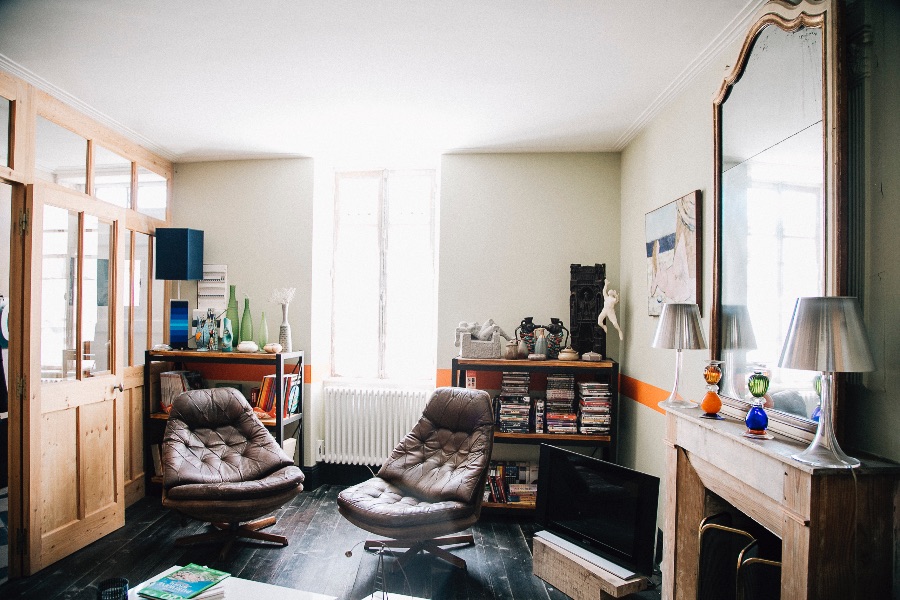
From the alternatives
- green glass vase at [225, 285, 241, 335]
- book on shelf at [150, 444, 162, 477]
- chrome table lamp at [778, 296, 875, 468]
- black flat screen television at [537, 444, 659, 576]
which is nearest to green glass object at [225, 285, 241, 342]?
green glass vase at [225, 285, 241, 335]

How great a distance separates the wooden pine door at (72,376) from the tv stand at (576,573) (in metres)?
2.76

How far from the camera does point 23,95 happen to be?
9.12 feet

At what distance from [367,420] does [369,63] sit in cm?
272

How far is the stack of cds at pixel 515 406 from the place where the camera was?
3.60 m

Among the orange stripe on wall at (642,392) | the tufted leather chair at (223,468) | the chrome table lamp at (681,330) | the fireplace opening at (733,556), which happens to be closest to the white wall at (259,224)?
the tufted leather chair at (223,468)

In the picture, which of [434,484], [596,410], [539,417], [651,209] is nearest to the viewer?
[434,484]

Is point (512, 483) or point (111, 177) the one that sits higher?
point (111, 177)

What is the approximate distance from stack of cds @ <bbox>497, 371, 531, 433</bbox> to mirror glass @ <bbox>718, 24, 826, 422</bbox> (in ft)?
5.32

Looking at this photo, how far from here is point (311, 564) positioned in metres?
2.89

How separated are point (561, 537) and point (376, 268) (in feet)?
8.64

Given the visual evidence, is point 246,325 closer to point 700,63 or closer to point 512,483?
point 512,483

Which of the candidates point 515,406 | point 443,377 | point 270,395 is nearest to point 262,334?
point 270,395

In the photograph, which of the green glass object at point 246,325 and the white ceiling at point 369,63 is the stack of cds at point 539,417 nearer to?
the white ceiling at point 369,63

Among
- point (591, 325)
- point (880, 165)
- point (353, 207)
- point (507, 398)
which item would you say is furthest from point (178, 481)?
point (880, 165)
